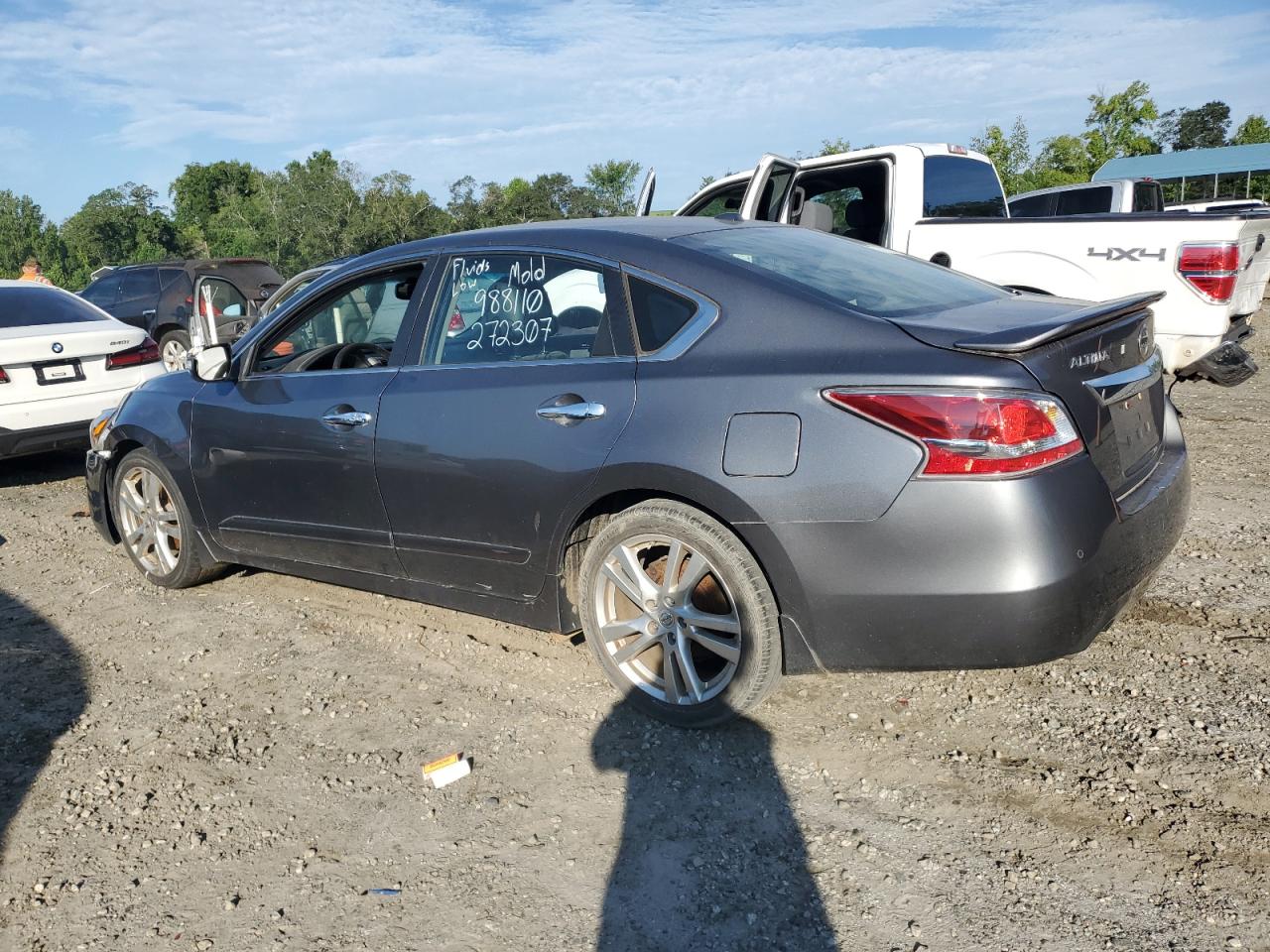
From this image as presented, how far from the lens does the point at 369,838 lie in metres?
2.96

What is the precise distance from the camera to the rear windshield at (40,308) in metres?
7.74

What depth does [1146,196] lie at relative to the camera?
12.6 meters

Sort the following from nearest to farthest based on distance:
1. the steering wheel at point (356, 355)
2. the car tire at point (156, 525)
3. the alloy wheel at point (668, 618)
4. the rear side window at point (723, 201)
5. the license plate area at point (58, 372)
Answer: the alloy wheel at point (668, 618), the steering wheel at point (356, 355), the car tire at point (156, 525), the license plate area at point (58, 372), the rear side window at point (723, 201)

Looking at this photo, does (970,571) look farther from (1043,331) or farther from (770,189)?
(770,189)

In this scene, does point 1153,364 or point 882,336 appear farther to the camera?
point 1153,364

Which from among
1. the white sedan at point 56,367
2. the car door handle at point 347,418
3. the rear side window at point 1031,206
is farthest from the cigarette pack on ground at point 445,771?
the rear side window at point 1031,206

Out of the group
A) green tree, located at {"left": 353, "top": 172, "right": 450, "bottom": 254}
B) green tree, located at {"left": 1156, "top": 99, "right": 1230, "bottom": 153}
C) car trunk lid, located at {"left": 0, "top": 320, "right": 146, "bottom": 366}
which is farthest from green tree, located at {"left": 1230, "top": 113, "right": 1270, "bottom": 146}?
car trunk lid, located at {"left": 0, "top": 320, "right": 146, "bottom": 366}

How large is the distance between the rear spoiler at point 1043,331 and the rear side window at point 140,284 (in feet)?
45.1

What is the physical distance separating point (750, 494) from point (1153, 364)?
152 centimetres

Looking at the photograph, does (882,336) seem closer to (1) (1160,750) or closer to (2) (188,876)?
(1) (1160,750)

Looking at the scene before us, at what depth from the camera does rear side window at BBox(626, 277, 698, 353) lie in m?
3.36

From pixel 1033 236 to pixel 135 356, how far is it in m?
6.66

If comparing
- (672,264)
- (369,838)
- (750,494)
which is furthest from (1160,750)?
(369,838)

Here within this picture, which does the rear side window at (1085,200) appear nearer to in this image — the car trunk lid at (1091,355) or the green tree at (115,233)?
the car trunk lid at (1091,355)
